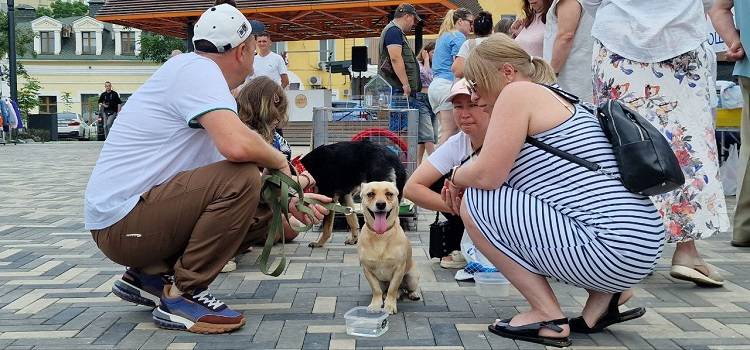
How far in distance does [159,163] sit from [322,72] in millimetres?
42654

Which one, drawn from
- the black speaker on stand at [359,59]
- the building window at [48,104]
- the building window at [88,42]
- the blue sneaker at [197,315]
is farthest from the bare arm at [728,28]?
the building window at [88,42]

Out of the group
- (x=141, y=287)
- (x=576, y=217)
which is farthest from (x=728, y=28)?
(x=141, y=287)

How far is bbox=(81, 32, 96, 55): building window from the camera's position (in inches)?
2174

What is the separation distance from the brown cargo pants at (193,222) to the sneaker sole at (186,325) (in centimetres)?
14

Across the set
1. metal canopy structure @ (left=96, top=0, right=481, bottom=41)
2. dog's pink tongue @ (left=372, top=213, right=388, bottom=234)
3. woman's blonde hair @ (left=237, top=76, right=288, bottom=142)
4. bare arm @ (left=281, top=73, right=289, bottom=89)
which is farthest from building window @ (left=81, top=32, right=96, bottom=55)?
dog's pink tongue @ (left=372, top=213, right=388, bottom=234)

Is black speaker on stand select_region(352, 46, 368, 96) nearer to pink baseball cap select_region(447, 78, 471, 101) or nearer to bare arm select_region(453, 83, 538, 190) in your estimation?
pink baseball cap select_region(447, 78, 471, 101)

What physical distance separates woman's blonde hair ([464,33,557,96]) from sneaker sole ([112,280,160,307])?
1778mm

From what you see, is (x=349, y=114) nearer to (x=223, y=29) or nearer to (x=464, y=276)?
(x=464, y=276)

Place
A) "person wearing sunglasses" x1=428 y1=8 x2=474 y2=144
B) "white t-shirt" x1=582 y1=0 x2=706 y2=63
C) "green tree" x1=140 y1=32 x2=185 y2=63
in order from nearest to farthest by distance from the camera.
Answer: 1. "white t-shirt" x1=582 y1=0 x2=706 y2=63
2. "person wearing sunglasses" x1=428 y1=8 x2=474 y2=144
3. "green tree" x1=140 y1=32 x2=185 y2=63

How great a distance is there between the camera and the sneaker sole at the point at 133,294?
3553 millimetres

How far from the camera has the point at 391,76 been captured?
7969 millimetres

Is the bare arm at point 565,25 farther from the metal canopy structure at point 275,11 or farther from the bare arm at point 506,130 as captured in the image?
the metal canopy structure at point 275,11

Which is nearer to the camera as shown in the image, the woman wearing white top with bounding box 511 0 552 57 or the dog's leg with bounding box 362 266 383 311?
the dog's leg with bounding box 362 266 383 311

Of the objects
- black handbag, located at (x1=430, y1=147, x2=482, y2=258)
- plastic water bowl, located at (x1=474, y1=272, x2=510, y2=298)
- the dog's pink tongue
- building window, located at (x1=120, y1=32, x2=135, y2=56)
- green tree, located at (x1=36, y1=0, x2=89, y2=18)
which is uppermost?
green tree, located at (x1=36, y1=0, x2=89, y2=18)
